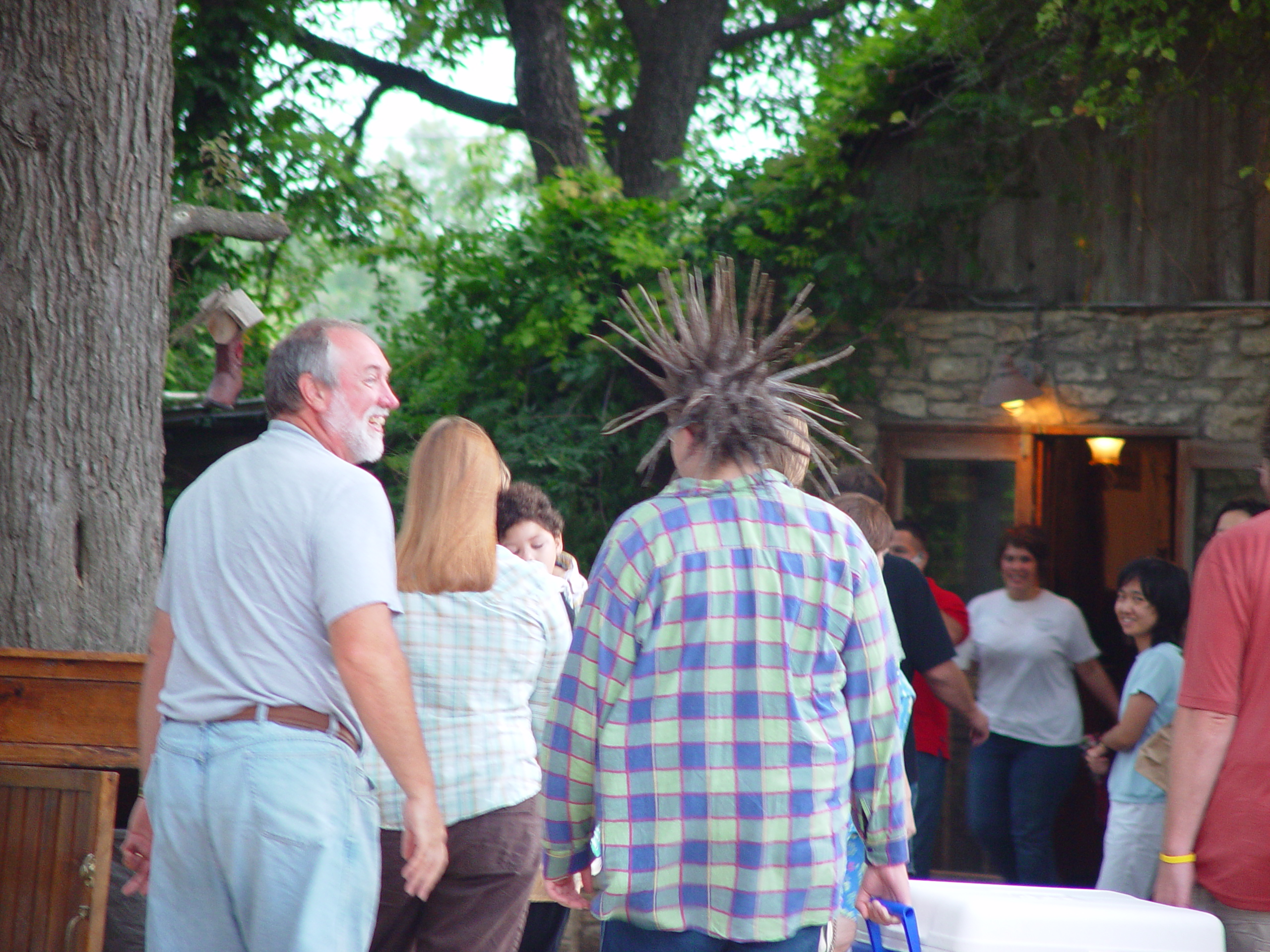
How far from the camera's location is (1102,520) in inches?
268

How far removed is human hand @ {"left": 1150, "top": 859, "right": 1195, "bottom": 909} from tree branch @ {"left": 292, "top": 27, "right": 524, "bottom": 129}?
8219 millimetres

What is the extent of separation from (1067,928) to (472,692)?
4.35 ft

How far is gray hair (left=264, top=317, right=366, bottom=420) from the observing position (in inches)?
87.7

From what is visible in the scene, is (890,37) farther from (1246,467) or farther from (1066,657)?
(1066,657)

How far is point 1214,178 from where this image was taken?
623 cm

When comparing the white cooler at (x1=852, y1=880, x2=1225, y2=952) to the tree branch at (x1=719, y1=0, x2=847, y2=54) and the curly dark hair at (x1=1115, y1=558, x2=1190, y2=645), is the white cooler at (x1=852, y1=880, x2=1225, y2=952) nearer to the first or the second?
the curly dark hair at (x1=1115, y1=558, x2=1190, y2=645)

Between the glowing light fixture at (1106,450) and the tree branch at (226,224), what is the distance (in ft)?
14.6

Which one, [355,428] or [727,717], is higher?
[355,428]

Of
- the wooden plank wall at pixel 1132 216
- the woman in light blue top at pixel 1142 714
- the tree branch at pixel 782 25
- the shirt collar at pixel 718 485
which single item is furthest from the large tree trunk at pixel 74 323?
the tree branch at pixel 782 25

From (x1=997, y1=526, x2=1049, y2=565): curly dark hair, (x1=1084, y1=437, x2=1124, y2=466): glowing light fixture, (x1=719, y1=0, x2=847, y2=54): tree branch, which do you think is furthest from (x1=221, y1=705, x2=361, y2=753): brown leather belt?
(x1=719, y1=0, x2=847, y2=54): tree branch

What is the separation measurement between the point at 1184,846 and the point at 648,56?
8.35m

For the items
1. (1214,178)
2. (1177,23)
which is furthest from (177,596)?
(1214,178)

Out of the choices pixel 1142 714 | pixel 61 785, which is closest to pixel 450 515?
pixel 61 785

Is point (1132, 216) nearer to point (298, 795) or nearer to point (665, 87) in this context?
point (665, 87)
